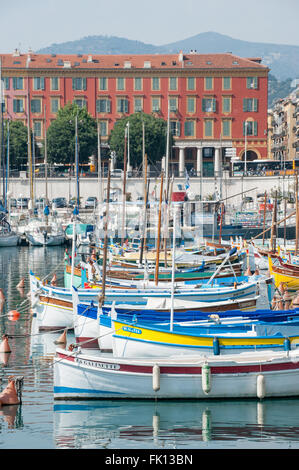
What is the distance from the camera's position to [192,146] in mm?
116062

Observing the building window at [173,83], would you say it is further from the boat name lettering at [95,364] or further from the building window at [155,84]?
the boat name lettering at [95,364]

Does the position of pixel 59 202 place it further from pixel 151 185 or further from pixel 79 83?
pixel 79 83

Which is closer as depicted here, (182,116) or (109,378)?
(109,378)

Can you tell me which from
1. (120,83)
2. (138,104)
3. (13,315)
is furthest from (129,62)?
(13,315)

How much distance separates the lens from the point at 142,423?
67.1 feet

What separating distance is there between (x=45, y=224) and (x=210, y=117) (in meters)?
48.3

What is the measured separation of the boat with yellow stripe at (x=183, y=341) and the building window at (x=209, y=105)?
9415 centimetres

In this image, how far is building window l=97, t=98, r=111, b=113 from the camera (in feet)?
382

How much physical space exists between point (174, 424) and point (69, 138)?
275ft

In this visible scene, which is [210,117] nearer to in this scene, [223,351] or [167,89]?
[167,89]

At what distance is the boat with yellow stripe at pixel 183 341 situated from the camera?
911 inches

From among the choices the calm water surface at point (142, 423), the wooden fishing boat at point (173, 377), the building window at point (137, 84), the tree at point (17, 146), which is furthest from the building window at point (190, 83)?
the wooden fishing boat at point (173, 377)
